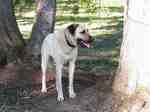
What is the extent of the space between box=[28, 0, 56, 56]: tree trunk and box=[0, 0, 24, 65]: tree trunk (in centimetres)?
34

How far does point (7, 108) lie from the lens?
8.32 metres

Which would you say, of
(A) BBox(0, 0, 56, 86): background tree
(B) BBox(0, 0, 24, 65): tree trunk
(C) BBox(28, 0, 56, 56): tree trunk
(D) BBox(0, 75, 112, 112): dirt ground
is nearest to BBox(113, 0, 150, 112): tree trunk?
(D) BBox(0, 75, 112, 112): dirt ground

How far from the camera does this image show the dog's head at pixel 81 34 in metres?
8.15

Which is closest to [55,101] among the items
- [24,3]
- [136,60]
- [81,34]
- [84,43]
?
[84,43]

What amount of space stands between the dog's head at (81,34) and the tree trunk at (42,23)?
2.96 meters

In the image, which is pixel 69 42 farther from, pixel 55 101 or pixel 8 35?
pixel 8 35

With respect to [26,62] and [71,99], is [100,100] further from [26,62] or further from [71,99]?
[26,62]

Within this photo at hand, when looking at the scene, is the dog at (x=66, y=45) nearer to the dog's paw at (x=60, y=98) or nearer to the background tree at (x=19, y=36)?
the dog's paw at (x=60, y=98)

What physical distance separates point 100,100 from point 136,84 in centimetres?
129

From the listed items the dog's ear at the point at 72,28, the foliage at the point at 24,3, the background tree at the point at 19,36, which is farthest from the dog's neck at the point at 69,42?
the foliage at the point at 24,3

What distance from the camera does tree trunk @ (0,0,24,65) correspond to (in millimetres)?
11070

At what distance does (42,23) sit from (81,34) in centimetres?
335

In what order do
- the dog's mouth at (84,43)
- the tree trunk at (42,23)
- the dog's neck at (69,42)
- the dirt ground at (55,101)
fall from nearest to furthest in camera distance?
the dirt ground at (55,101) < the dog's mouth at (84,43) < the dog's neck at (69,42) < the tree trunk at (42,23)

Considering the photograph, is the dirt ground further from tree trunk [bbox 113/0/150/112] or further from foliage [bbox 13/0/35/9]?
foliage [bbox 13/0/35/9]
